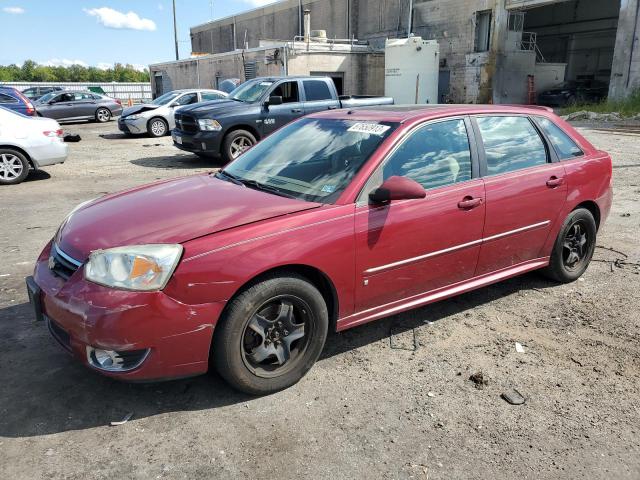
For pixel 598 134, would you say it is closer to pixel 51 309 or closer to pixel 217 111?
pixel 217 111

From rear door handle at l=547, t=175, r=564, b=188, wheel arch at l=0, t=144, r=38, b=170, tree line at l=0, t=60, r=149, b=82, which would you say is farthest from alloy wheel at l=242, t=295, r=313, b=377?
tree line at l=0, t=60, r=149, b=82

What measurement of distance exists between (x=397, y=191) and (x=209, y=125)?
8543mm

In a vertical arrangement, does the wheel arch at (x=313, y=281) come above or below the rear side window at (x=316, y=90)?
below

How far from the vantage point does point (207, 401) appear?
10.00 feet

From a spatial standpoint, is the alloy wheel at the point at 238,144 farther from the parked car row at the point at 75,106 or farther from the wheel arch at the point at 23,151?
the parked car row at the point at 75,106

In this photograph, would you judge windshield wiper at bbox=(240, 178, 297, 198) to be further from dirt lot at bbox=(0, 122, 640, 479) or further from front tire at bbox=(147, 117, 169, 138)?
front tire at bbox=(147, 117, 169, 138)

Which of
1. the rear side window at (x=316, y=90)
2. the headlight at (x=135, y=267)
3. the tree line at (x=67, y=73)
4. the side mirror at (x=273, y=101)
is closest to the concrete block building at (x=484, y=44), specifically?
the rear side window at (x=316, y=90)

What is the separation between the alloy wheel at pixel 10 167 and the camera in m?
9.46

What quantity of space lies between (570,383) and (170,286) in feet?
8.09

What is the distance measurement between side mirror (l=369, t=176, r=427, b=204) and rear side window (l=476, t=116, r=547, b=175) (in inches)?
39.3

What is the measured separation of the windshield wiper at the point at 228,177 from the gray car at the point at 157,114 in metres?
13.7

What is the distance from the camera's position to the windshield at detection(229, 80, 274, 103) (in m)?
11.8

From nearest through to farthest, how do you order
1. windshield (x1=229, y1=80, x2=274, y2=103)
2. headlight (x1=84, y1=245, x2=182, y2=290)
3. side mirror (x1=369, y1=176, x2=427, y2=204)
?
headlight (x1=84, y1=245, x2=182, y2=290)
side mirror (x1=369, y1=176, x2=427, y2=204)
windshield (x1=229, y1=80, x2=274, y2=103)

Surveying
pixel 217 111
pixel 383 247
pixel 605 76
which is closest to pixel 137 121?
pixel 217 111
